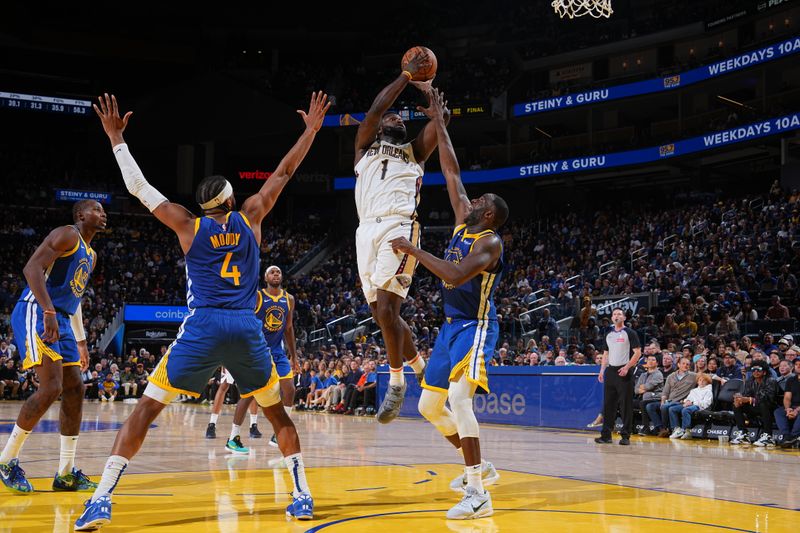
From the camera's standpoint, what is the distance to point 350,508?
5789mm

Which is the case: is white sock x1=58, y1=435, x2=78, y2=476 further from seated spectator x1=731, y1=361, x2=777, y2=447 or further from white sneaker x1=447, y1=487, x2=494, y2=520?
seated spectator x1=731, y1=361, x2=777, y2=447

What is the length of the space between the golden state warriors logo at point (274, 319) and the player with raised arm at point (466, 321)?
171 inches

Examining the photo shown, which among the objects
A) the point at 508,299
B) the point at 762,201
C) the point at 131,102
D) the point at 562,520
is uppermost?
the point at 131,102

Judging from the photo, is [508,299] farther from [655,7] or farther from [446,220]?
[655,7]

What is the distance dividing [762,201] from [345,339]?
14364 millimetres

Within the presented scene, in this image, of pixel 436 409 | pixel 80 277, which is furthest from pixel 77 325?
pixel 436 409

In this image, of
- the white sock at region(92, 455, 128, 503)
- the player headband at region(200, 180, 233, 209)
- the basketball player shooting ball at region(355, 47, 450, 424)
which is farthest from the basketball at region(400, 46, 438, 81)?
the white sock at region(92, 455, 128, 503)

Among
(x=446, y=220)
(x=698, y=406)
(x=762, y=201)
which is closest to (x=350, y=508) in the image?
(x=698, y=406)

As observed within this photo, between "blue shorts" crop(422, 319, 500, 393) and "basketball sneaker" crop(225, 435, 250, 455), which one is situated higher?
"blue shorts" crop(422, 319, 500, 393)

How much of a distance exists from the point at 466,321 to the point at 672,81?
92.0 feet

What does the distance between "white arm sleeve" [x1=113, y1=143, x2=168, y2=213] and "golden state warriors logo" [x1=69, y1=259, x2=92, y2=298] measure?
1604 millimetres

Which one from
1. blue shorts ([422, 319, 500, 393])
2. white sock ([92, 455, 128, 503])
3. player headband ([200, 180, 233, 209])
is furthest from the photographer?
blue shorts ([422, 319, 500, 393])

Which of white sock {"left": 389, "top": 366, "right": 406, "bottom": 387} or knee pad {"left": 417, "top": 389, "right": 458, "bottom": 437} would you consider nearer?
knee pad {"left": 417, "top": 389, "right": 458, "bottom": 437}

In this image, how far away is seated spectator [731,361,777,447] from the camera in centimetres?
1248
